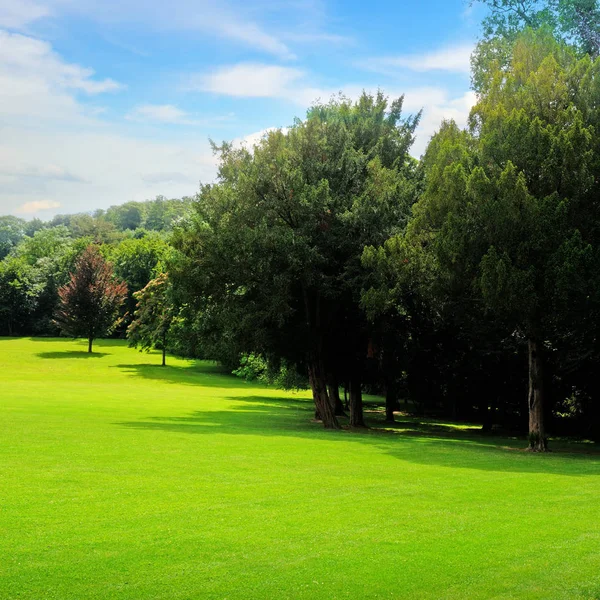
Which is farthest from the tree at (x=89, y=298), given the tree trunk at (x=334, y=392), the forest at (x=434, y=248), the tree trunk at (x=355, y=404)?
the tree trunk at (x=355, y=404)

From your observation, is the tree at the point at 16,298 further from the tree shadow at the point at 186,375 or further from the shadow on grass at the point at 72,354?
the tree shadow at the point at 186,375

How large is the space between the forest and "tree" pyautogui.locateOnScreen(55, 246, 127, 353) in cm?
3936

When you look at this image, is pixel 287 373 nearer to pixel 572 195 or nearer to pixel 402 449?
pixel 402 449

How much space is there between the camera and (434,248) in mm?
26688

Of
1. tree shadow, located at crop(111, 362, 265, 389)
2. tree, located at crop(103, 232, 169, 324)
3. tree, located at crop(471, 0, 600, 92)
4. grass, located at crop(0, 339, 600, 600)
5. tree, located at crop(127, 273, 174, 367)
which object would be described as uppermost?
tree, located at crop(471, 0, 600, 92)

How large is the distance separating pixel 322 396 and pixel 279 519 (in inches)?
890

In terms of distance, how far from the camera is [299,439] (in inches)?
964

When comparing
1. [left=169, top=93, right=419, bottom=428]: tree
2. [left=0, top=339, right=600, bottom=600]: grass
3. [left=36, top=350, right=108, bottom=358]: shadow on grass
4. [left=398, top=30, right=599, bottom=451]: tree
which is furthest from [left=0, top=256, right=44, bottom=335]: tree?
[left=398, top=30, right=599, bottom=451]: tree

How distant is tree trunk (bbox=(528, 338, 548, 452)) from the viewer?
26.7 meters

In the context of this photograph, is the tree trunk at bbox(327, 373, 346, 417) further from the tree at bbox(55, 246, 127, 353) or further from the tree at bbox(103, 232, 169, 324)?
the tree at bbox(103, 232, 169, 324)

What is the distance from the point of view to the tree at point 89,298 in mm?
75750

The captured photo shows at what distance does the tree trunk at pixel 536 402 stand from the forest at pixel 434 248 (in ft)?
0.20

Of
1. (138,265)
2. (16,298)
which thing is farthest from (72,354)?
(16,298)

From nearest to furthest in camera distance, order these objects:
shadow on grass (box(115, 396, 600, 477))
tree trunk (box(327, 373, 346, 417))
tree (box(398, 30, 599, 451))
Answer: shadow on grass (box(115, 396, 600, 477))
tree (box(398, 30, 599, 451))
tree trunk (box(327, 373, 346, 417))
